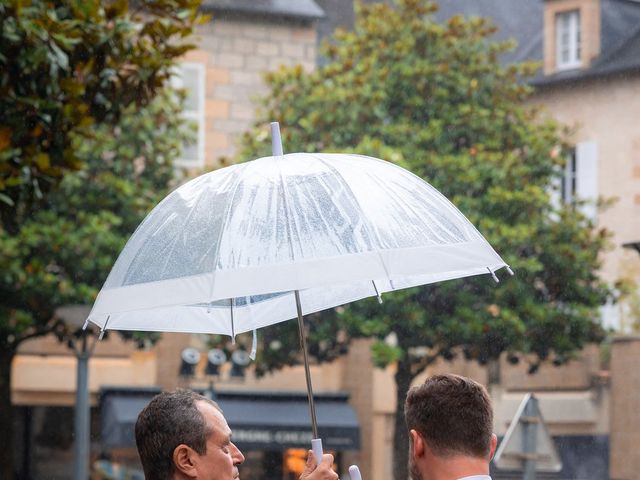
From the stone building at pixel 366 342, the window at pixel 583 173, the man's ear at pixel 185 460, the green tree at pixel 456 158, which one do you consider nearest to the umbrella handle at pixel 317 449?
the man's ear at pixel 185 460

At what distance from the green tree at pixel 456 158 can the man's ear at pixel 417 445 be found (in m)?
20.1

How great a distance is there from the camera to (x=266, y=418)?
2853 cm

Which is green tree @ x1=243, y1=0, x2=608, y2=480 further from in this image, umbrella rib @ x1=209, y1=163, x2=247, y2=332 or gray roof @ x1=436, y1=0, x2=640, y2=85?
umbrella rib @ x1=209, y1=163, x2=247, y2=332

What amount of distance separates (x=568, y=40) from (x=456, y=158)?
26.7ft

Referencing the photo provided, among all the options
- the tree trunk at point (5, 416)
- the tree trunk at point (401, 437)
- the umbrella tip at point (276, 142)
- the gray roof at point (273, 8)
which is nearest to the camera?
the umbrella tip at point (276, 142)

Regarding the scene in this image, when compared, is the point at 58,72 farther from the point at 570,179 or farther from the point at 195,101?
the point at 570,179

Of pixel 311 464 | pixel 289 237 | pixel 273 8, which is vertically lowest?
pixel 311 464

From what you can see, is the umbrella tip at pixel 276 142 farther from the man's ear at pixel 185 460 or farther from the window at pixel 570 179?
the window at pixel 570 179

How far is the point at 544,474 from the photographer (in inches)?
1150

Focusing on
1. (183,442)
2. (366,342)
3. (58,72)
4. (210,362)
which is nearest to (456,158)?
(210,362)

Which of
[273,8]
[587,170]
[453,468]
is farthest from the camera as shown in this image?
[273,8]

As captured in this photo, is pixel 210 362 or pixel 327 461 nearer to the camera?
pixel 327 461

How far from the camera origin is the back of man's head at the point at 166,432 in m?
3.92

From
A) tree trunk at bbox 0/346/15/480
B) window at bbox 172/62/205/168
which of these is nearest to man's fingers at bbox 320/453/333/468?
tree trunk at bbox 0/346/15/480
